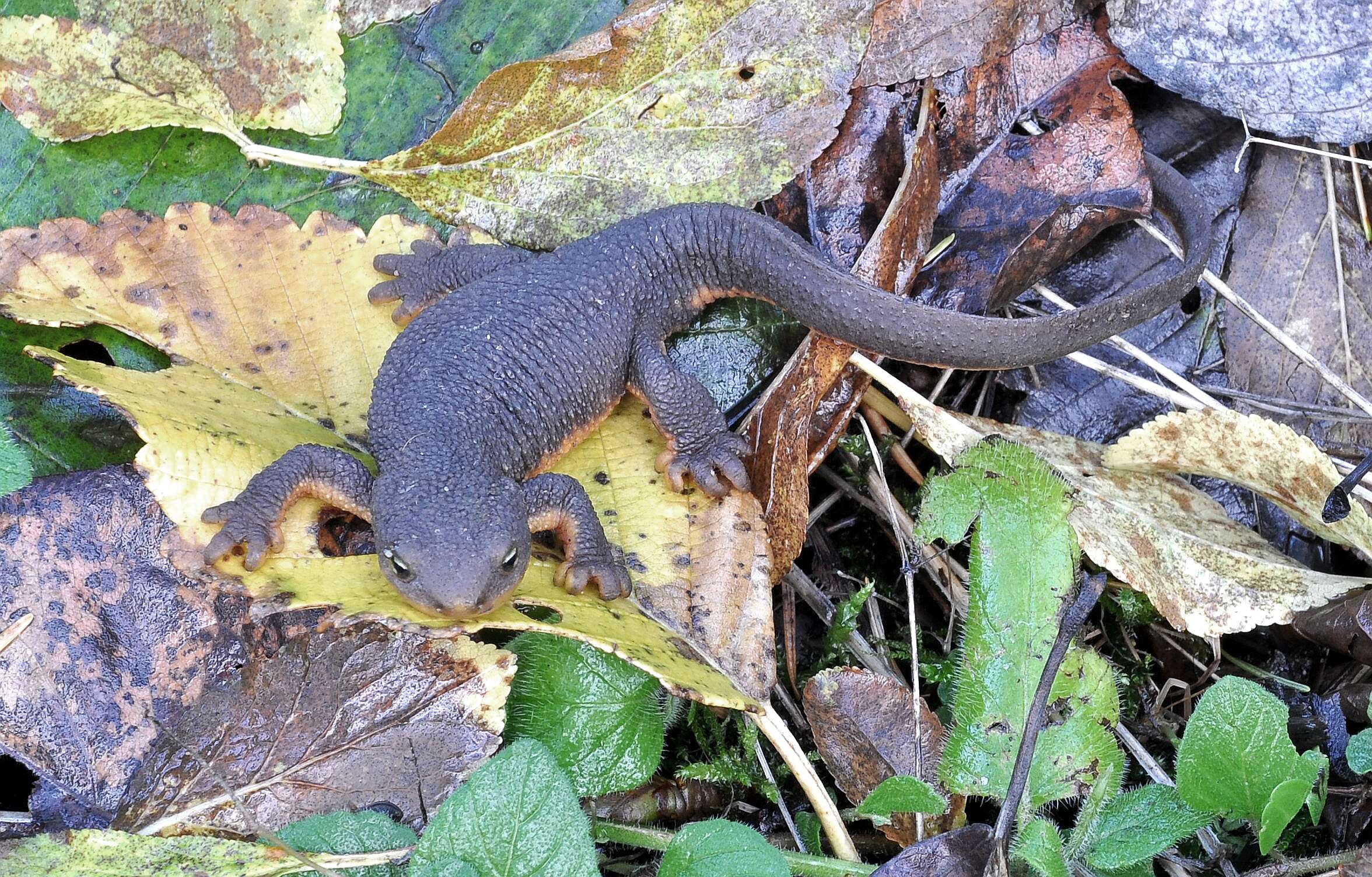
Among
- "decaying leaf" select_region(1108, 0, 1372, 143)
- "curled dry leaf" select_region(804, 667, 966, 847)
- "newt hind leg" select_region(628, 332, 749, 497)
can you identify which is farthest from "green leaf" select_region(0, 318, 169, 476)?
"decaying leaf" select_region(1108, 0, 1372, 143)

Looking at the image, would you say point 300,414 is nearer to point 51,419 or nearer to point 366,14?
point 51,419

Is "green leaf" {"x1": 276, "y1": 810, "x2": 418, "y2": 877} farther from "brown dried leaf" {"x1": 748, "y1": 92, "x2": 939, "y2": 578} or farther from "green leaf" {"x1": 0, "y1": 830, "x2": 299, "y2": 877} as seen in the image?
"brown dried leaf" {"x1": 748, "y1": 92, "x2": 939, "y2": 578}

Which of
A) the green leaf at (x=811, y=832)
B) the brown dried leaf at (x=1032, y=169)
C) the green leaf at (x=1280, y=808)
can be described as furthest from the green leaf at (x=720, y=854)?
the brown dried leaf at (x=1032, y=169)

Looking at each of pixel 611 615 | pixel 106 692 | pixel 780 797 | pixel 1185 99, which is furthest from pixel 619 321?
pixel 1185 99

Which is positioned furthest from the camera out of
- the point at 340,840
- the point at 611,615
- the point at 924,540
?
the point at 924,540

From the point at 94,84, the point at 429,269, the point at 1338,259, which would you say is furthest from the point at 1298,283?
the point at 94,84

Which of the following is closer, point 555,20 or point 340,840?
point 340,840

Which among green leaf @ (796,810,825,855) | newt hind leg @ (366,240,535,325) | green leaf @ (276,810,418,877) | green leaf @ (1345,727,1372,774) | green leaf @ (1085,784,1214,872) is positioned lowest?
green leaf @ (796,810,825,855)

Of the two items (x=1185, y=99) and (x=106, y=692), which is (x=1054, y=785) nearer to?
(x=106, y=692)
